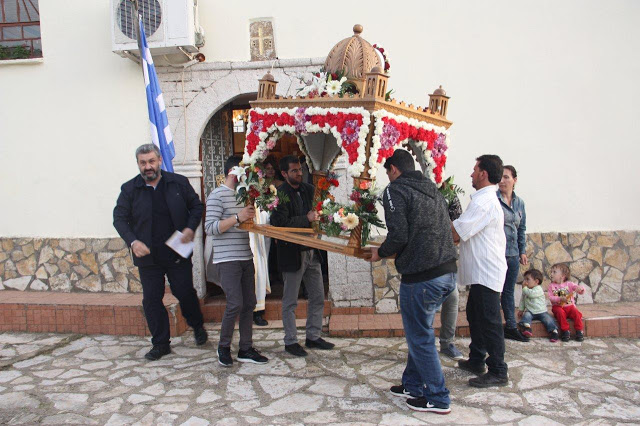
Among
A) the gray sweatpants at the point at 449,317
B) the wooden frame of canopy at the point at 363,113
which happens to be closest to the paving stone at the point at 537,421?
the gray sweatpants at the point at 449,317

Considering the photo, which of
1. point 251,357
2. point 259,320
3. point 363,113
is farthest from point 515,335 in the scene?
point 363,113

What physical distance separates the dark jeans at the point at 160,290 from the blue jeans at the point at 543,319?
3220mm

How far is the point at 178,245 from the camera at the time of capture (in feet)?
16.0

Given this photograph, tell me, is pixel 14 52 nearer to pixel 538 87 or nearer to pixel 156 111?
pixel 156 111

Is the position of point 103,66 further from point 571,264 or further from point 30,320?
point 571,264

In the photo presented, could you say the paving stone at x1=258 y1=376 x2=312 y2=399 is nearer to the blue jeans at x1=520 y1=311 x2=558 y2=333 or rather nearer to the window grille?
the blue jeans at x1=520 y1=311 x2=558 y2=333

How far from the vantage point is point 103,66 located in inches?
247

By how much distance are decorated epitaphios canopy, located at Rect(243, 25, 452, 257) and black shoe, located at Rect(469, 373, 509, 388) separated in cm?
132

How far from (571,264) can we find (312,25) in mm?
3907

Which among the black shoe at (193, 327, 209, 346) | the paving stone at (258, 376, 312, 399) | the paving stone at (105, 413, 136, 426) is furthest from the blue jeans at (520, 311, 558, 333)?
the paving stone at (105, 413, 136, 426)

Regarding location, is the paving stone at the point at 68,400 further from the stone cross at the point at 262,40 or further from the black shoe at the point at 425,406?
the stone cross at the point at 262,40

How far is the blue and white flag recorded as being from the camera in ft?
18.6

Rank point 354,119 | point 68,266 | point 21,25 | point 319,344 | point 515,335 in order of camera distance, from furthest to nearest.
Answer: point 21,25 → point 68,266 → point 515,335 → point 319,344 → point 354,119

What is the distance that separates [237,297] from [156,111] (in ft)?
7.87
